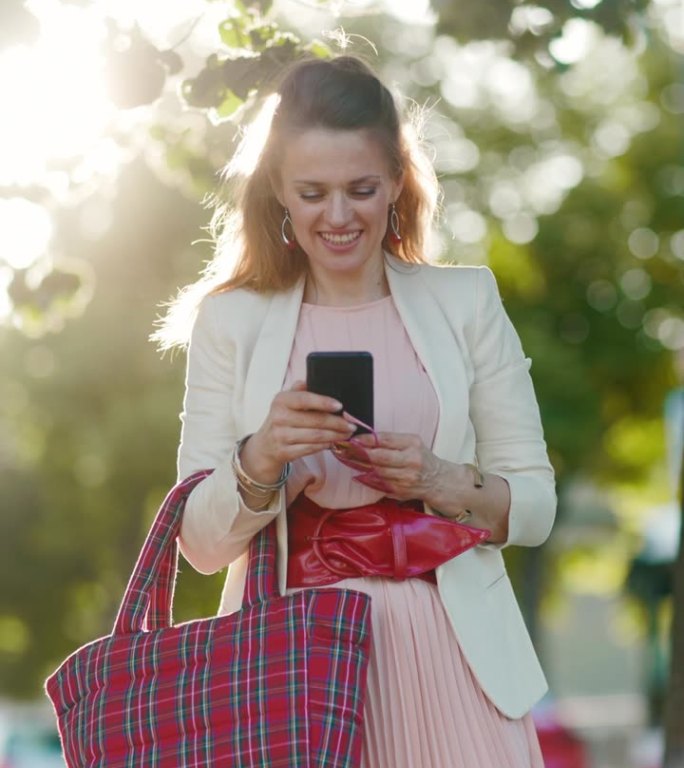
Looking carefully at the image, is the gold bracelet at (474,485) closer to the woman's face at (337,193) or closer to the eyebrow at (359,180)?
the woman's face at (337,193)

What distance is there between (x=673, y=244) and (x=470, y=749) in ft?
78.3

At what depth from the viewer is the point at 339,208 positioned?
12.2 feet

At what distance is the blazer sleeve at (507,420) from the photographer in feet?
12.7

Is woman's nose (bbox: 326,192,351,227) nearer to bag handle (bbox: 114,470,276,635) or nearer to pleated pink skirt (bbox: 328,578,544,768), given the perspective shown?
Answer: bag handle (bbox: 114,470,276,635)

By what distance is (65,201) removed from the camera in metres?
7.77

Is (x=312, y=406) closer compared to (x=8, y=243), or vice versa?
(x=312, y=406)

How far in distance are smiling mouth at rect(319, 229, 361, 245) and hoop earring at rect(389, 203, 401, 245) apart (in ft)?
0.76

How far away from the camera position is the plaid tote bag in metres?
3.49

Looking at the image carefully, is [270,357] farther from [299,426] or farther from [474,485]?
[474,485]

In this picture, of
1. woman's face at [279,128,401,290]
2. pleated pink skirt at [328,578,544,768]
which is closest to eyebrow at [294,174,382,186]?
woman's face at [279,128,401,290]

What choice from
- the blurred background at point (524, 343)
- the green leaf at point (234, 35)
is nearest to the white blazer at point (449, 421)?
the green leaf at point (234, 35)

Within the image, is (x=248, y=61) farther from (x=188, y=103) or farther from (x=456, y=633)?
(x=456, y=633)

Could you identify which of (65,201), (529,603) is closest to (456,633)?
(65,201)

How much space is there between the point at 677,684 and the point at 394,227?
2.80 m
